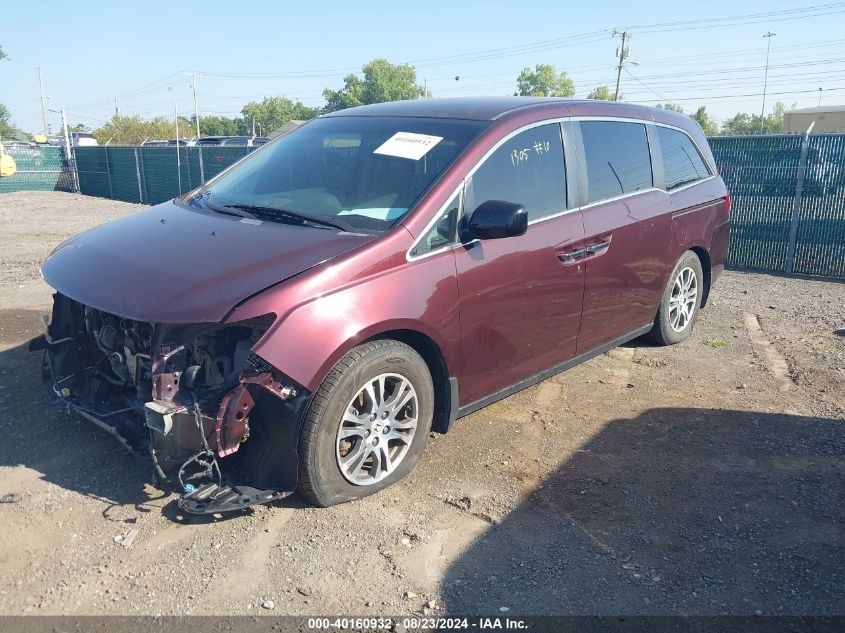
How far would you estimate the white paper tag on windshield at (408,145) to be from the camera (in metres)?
4.05

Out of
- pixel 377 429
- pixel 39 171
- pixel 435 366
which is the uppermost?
pixel 39 171

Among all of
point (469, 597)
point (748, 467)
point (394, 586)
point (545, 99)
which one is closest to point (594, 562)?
point (469, 597)

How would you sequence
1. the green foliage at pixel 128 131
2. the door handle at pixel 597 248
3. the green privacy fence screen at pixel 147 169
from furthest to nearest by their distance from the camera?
the green foliage at pixel 128 131
the green privacy fence screen at pixel 147 169
the door handle at pixel 597 248

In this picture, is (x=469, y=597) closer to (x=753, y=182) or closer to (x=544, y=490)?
(x=544, y=490)

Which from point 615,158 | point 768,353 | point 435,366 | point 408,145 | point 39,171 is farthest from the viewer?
point 39,171

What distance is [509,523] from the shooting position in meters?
3.44

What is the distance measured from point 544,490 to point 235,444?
1.65 metres

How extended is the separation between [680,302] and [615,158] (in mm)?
1684

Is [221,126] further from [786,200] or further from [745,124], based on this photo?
[786,200]

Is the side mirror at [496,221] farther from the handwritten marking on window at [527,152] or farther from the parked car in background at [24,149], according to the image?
the parked car in background at [24,149]

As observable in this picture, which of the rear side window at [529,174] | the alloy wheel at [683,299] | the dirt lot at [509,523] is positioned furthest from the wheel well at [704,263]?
the rear side window at [529,174]

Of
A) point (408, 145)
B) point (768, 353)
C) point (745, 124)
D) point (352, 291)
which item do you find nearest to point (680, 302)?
point (768, 353)

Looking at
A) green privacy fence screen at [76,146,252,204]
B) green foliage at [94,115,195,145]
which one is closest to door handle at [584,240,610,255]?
green privacy fence screen at [76,146,252,204]

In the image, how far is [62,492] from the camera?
139 inches
